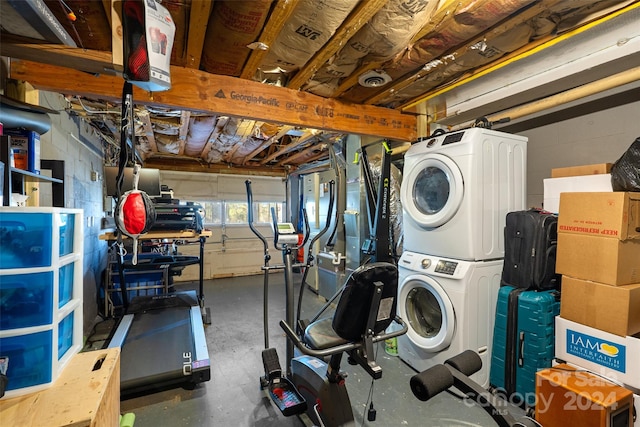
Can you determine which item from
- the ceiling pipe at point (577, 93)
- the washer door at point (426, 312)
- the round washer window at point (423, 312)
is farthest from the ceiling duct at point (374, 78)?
the round washer window at point (423, 312)

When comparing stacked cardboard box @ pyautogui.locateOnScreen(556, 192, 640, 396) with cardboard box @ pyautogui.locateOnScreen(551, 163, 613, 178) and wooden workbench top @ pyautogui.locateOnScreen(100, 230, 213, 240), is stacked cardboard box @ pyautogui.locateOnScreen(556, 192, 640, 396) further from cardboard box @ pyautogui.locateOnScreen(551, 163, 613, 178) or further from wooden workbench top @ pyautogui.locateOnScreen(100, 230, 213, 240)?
wooden workbench top @ pyautogui.locateOnScreen(100, 230, 213, 240)

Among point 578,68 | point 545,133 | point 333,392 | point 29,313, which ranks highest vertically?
point 578,68

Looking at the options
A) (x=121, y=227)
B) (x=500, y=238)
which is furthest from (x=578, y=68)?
(x=121, y=227)

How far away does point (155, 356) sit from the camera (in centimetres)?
248

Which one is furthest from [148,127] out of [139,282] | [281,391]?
[281,391]

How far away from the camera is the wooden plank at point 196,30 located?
4.72ft

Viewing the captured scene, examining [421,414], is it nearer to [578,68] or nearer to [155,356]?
[155,356]

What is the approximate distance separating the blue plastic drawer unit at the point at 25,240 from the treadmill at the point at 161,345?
165 centimetres

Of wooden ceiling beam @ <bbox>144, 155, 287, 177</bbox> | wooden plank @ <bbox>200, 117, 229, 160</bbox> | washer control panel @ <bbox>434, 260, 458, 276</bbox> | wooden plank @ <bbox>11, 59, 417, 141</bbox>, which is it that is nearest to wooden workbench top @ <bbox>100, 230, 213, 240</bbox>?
wooden plank @ <bbox>200, 117, 229, 160</bbox>

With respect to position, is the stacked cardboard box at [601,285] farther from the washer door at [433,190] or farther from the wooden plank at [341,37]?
the wooden plank at [341,37]

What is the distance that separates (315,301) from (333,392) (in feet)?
9.55

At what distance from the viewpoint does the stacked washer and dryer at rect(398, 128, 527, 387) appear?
2137mm

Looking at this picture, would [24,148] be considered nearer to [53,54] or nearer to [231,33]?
[53,54]

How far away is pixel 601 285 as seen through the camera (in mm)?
1679
